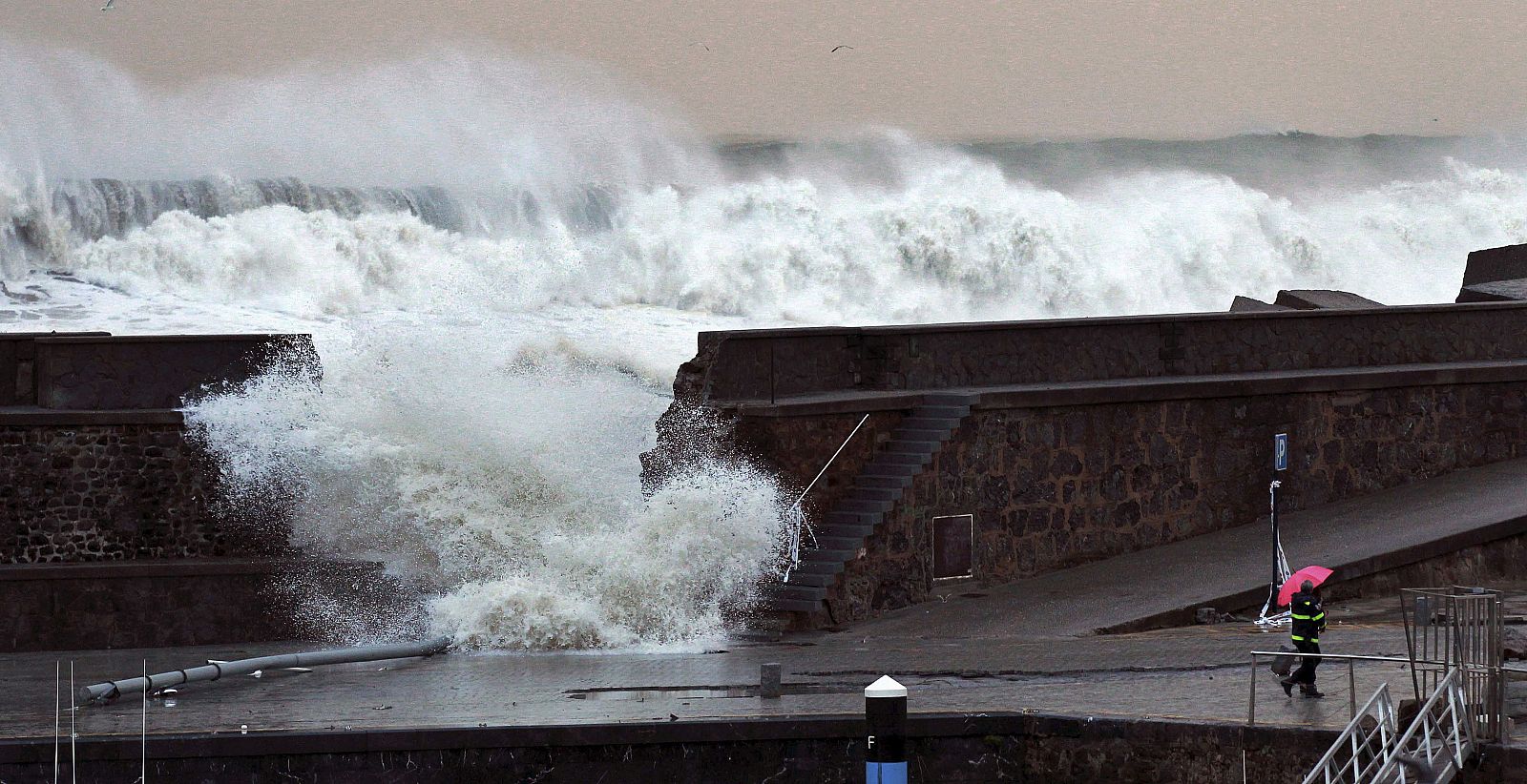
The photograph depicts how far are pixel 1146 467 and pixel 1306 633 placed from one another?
19.9 ft

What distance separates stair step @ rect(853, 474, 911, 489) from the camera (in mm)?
14938

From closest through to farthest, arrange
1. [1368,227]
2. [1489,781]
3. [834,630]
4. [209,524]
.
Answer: [1489,781] < [834,630] < [209,524] < [1368,227]

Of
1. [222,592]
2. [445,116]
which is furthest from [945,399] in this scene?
[445,116]

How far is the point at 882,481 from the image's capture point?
15062 mm

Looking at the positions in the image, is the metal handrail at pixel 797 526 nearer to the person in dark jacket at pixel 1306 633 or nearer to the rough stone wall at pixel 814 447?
the rough stone wall at pixel 814 447

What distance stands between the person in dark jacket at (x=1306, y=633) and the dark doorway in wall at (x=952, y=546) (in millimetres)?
4729

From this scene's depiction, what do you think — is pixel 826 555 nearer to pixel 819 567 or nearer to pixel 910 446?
pixel 819 567

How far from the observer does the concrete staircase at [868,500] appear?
14.3 m

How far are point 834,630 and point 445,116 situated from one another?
30.3m

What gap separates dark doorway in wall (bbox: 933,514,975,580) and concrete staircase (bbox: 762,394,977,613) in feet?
1.86

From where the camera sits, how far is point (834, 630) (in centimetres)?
1409

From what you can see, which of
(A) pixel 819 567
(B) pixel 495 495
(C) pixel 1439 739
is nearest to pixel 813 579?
(A) pixel 819 567

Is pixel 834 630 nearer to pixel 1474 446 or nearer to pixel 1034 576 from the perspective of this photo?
pixel 1034 576

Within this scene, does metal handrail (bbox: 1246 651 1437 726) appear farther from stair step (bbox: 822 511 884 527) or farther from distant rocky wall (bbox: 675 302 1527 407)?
distant rocky wall (bbox: 675 302 1527 407)
